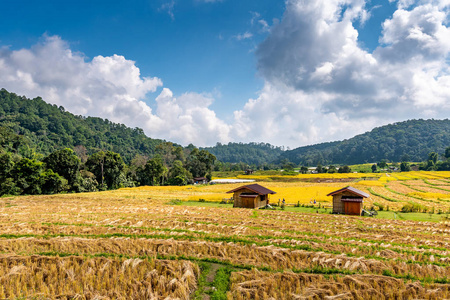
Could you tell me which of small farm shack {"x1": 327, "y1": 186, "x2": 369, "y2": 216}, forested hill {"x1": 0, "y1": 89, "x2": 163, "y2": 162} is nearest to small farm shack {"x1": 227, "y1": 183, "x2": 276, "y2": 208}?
small farm shack {"x1": 327, "y1": 186, "x2": 369, "y2": 216}

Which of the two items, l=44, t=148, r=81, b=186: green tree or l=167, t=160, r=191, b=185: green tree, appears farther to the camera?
l=167, t=160, r=191, b=185: green tree

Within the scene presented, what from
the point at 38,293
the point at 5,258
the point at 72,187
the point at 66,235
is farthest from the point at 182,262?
the point at 72,187

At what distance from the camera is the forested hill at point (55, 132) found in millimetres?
115119

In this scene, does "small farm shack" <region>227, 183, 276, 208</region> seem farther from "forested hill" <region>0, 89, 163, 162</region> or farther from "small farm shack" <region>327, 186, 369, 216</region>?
"forested hill" <region>0, 89, 163, 162</region>

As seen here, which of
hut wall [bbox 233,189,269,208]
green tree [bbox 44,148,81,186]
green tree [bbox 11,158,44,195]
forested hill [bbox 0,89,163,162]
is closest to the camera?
hut wall [bbox 233,189,269,208]

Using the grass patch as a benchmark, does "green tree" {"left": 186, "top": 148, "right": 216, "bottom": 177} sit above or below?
above

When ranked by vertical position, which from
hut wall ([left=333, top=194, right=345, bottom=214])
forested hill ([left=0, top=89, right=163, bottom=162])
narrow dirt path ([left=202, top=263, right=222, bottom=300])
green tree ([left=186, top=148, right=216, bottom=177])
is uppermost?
forested hill ([left=0, top=89, right=163, bottom=162])

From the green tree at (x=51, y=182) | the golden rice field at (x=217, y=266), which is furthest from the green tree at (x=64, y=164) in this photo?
the golden rice field at (x=217, y=266)

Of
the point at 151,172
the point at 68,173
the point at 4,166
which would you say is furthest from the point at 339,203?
the point at 151,172

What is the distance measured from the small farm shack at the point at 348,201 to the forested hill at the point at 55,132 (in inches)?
4223

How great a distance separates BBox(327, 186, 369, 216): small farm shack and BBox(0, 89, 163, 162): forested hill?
107 metres

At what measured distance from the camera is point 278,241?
39.1ft

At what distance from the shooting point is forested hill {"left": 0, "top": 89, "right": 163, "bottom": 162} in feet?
378

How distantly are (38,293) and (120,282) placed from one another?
6.68ft
